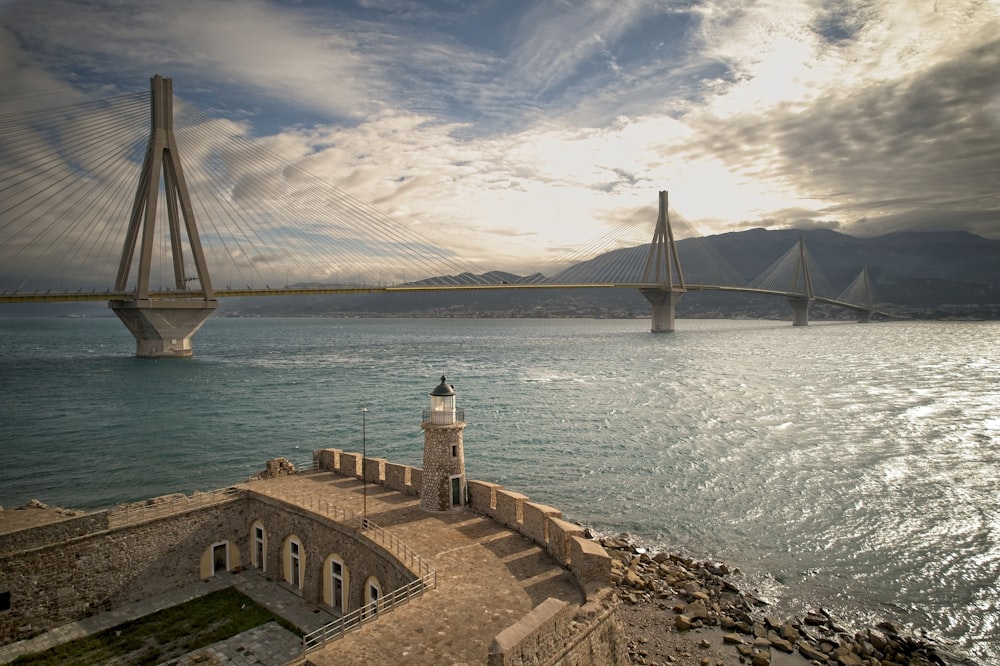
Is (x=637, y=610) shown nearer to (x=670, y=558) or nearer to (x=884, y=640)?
(x=670, y=558)

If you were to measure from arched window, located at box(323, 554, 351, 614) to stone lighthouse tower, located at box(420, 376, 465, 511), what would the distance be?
2.43 metres

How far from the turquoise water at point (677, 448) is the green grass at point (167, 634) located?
37.4 feet

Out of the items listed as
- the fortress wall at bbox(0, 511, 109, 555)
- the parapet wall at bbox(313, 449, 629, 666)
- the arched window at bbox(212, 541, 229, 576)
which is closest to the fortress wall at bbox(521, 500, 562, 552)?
the parapet wall at bbox(313, 449, 629, 666)

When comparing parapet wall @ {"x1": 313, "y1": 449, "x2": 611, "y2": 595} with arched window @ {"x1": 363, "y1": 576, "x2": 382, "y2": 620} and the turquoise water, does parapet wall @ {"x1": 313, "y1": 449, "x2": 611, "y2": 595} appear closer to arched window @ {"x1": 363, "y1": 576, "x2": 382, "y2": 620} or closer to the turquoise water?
arched window @ {"x1": 363, "y1": 576, "x2": 382, "y2": 620}

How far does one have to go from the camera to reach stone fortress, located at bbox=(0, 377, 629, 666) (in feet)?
31.6

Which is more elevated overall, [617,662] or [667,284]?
[667,284]

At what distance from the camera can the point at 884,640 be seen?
13.9 meters

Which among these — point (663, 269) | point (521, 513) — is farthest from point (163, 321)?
point (663, 269)

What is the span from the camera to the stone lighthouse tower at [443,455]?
1503 cm

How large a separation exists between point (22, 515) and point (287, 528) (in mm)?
7635

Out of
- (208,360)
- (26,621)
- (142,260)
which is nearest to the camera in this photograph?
(26,621)

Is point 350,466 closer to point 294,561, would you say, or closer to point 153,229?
point 294,561

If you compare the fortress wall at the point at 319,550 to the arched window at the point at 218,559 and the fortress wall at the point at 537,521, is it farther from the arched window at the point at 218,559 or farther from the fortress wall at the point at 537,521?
the fortress wall at the point at 537,521

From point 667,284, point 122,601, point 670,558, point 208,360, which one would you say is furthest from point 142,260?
point 667,284
